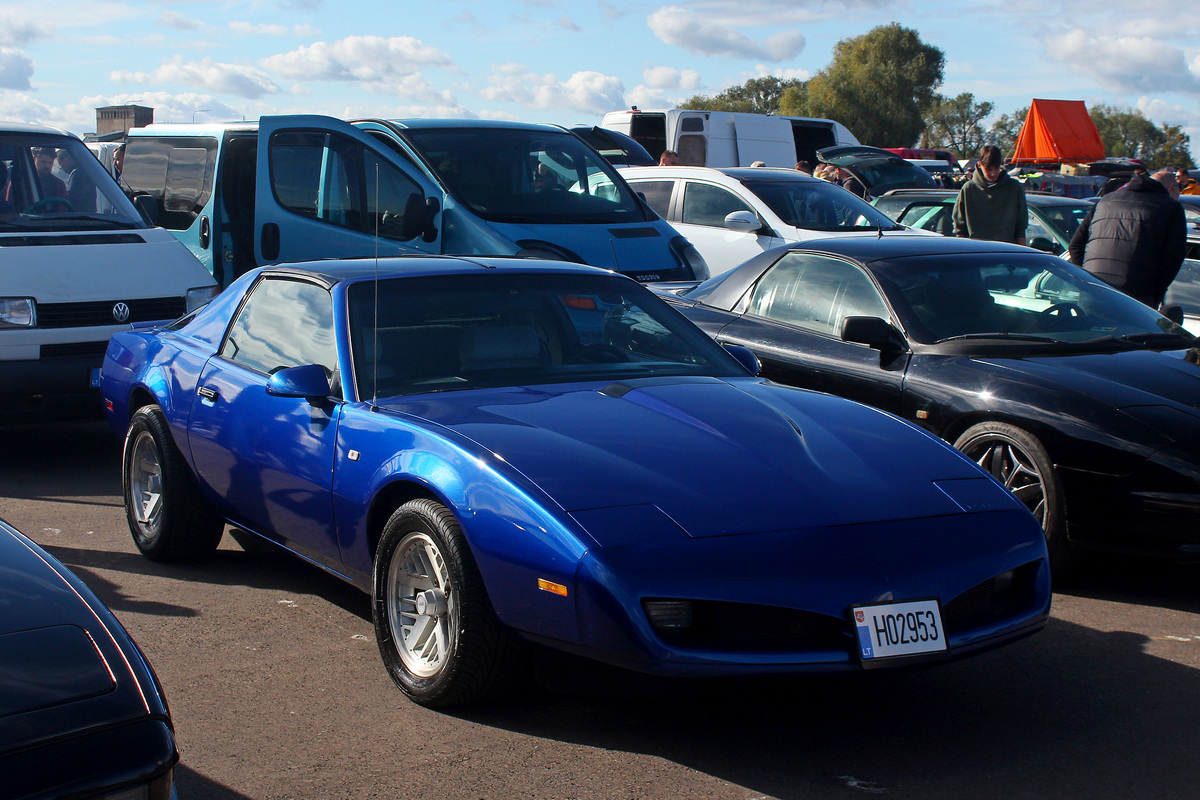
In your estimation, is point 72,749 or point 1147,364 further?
point 1147,364

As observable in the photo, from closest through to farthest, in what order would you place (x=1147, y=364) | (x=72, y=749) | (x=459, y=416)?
(x=72, y=749), (x=459, y=416), (x=1147, y=364)

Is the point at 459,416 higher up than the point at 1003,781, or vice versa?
the point at 459,416

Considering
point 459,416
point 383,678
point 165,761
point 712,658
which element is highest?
point 459,416

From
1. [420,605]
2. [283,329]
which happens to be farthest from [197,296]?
[420,605]

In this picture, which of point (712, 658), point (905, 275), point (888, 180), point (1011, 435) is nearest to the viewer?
point (712, 658)

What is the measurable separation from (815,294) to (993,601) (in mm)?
3342

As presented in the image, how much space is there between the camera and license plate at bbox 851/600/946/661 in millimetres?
3172

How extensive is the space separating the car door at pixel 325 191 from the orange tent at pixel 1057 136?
31.0m

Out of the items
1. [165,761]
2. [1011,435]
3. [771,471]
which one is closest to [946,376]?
[1011,435]

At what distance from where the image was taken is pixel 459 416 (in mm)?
3910

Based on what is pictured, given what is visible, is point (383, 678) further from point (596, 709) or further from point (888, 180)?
point (888, 180)

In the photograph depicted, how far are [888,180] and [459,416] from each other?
16579 millimetres

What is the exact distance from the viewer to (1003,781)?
3.23m

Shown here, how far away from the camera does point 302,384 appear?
4227 mm
